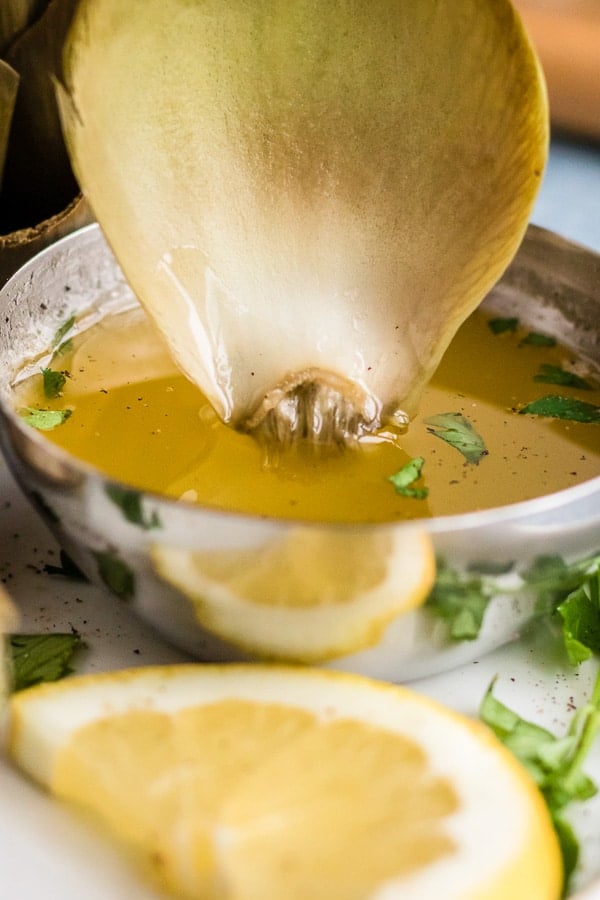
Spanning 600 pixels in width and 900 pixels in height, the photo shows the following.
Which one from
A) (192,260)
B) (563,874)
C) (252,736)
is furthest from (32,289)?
(563,874)

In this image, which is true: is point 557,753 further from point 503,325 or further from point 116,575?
point 503,325

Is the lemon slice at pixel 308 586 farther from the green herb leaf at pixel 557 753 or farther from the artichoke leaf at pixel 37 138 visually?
the artichoke leaf at pixel 37 138

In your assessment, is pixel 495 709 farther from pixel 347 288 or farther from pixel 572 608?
pixel 347 288

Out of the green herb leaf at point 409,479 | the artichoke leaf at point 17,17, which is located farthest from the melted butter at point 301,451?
the artichoke leaf at point 17,17

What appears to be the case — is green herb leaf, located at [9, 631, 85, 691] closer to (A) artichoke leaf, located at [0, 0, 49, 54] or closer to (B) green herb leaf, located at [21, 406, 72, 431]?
(B) green herb leaf, located at [21, 406, 72, 431]

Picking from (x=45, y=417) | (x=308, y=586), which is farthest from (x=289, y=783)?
(x=45, y=417)
